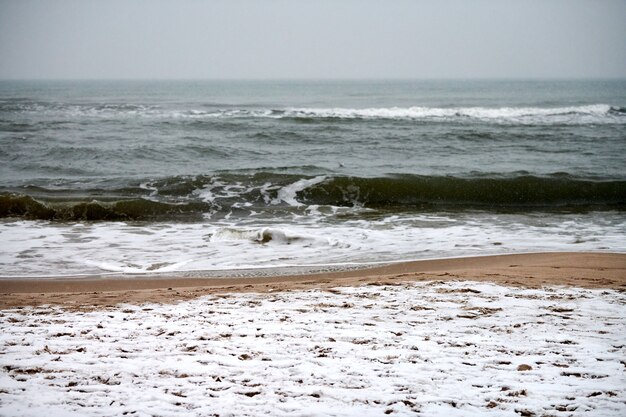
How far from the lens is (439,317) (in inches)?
183

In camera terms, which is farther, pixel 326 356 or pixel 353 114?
pixel 353 114

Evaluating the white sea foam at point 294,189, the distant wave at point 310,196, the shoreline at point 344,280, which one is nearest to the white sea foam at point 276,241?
the shoreline at point 344,280

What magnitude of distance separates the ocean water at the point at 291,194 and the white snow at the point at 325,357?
2.63m

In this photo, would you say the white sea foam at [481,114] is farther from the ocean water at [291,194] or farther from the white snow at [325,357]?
the white snow at [325,357]

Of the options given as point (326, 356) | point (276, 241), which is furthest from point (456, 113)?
point (326, 356)

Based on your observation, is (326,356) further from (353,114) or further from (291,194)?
(353,114)

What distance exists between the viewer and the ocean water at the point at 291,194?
8336 millimetres

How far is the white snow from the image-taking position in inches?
125

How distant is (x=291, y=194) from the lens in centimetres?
1308

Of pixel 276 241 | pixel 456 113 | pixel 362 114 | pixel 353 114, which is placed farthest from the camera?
pixel 456 113

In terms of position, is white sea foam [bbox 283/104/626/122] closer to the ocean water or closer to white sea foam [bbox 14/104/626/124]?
white sea foam [bbox 14/104/626/124]

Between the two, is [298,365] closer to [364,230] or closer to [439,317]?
[439,317]

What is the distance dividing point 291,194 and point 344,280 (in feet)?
21.9

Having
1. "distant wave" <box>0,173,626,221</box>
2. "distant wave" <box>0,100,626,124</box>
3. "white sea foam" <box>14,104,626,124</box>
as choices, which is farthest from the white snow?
"white sea foam" <box>14,104,626,124</box>
